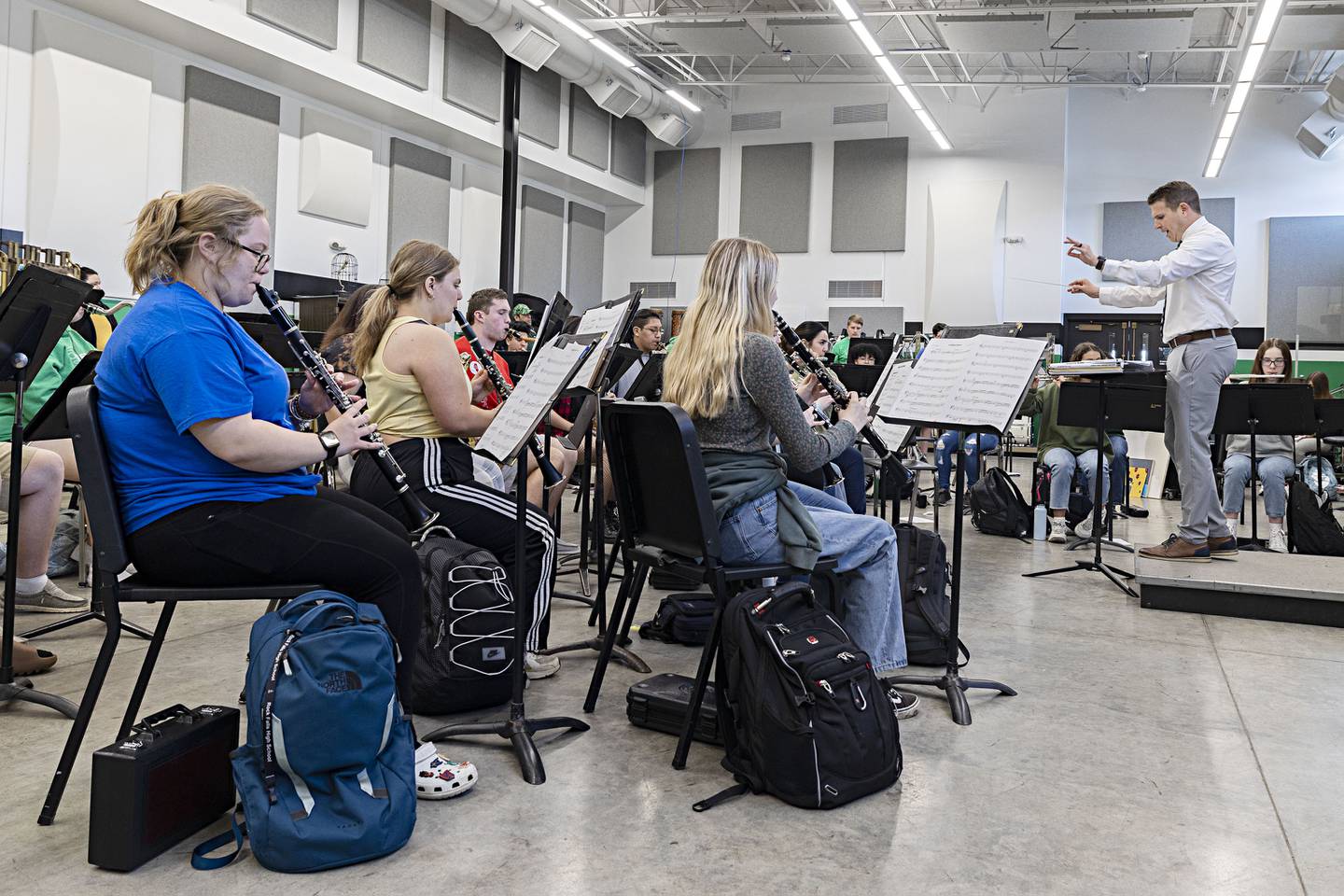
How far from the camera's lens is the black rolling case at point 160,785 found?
66.5 inches

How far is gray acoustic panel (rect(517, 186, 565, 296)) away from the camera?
1285cm

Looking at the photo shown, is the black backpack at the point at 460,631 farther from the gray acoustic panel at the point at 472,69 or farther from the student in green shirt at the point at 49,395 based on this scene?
the gray acoustic panel at the point at 472,69

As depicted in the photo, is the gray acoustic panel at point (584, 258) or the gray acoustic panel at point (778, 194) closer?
the gray acoustic panel at point (584, 258)

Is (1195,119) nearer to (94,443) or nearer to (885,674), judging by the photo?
(885,674)

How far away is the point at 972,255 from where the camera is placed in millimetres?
13672

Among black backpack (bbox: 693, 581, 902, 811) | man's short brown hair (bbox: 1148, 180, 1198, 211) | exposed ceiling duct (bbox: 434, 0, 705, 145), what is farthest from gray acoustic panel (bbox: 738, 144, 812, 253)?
black backpack (bbox: 693, 581, 902, 811)

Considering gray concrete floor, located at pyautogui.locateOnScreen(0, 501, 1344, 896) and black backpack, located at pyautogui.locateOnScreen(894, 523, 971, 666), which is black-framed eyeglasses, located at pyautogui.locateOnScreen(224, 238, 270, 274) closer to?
gray concrete floor, located at pyautogui.locateOnScreen(0, 501, 1344, 896)

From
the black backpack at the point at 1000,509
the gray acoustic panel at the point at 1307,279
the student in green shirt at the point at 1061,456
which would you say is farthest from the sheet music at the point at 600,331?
the gray acoustic panel at the point at 1307,279

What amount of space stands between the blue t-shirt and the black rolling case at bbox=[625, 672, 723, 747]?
3.45 ft

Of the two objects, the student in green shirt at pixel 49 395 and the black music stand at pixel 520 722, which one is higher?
the student in green shirt at pixel 49 395

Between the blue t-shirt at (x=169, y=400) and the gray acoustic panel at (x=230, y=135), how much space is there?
280 inches

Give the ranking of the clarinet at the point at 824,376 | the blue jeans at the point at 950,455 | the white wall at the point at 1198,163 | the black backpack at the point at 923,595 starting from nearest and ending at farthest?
the clarinet at the point at 824,376 → the black backpack at the point at 923,595 → the blue jeans at the point at 950,455 → the white wall at the point at 1198,163

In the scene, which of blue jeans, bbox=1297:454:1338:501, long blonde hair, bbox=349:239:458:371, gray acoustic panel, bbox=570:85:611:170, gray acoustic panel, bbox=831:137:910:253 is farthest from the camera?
gray acoustic panel, bbox=831:137:910:253

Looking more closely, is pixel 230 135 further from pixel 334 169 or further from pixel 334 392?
pixel 334 392
